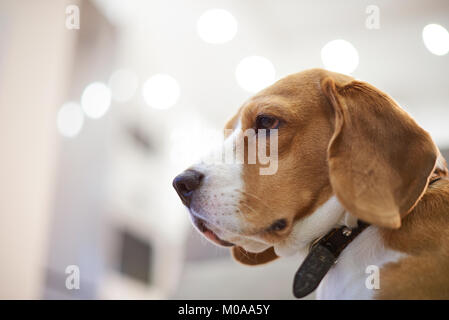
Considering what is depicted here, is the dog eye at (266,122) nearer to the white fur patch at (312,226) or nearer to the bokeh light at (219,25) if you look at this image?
the white fur patch at (312,226)

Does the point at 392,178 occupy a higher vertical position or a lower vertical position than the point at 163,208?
higher

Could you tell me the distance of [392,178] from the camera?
0.94m

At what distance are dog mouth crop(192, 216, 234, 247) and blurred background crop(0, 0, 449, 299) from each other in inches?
25.6

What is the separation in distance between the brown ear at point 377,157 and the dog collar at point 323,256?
128 mm

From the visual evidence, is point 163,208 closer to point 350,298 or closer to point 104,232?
point 104,232

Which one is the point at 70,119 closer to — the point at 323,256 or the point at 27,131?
the point at 27,131

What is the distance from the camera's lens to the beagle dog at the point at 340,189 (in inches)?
35.7

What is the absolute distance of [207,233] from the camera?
3.73 ft

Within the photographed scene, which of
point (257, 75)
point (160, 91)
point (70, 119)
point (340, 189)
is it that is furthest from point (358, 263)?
point (70, 119)

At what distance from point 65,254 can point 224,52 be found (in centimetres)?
264

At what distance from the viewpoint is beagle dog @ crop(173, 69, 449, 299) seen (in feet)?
2.97

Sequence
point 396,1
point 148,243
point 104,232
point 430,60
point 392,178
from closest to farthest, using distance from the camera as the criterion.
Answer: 1. point 392,178
2. point 396,1
3. point 104,232
4. point 430,60
5. point 148,243

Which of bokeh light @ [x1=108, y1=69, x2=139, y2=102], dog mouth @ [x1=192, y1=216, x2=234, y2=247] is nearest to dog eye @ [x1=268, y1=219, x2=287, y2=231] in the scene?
dog mouth @ [x1=192, y1=216, x2=234, y2=247]
